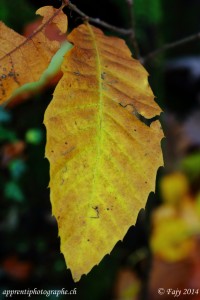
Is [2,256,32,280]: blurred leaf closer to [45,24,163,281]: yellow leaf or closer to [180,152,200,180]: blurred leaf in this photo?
[180,152,200,180]: blurred leaf

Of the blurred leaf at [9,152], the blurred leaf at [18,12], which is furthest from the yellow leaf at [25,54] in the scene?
the blurred leaf at [18,12]

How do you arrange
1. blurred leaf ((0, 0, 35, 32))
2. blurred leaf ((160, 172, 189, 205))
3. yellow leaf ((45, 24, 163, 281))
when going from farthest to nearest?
blurred leaf ((160, 172, 189, 205)), blurred leaf ((0, 0, 35, 32)), yellow leaf ((45, 24, 163, 281))

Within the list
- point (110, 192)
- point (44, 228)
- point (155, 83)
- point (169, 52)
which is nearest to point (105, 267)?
point (44, 228)

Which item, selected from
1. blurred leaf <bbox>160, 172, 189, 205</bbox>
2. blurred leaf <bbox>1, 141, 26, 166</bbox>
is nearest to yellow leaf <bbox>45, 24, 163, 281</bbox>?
blurred leaf <bbox>1, 141, 26, 166</bbox>

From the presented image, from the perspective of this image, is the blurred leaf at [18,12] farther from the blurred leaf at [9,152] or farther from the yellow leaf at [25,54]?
the yellow leaf at [25,54]

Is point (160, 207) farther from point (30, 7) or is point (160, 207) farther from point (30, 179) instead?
point (30, 7)
